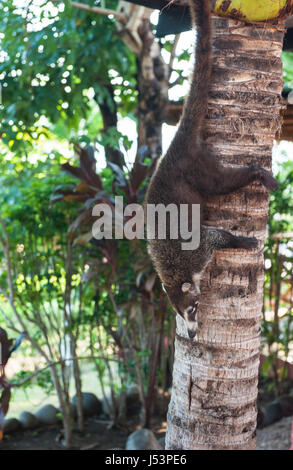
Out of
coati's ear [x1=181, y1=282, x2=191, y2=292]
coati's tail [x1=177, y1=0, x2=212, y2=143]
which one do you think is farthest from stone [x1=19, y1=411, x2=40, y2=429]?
coati's tail [x1=177, y1=0, x2=212, y2=143]

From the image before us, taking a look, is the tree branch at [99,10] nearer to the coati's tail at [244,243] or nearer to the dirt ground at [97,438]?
the coati's tail at [244,243]

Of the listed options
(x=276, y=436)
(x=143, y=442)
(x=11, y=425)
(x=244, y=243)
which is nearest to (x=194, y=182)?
(x=244, y=243)

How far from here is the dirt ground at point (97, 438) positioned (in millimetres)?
4609

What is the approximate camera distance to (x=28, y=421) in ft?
16.7

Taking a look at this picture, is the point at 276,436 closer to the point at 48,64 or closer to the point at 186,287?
the point at 186,287

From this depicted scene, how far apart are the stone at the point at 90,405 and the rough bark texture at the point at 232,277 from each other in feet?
11.5

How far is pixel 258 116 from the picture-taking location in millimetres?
2006

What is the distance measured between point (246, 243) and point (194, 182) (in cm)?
46

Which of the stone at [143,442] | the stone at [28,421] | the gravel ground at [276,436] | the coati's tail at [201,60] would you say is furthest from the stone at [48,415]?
the coati's tail at [201,60]

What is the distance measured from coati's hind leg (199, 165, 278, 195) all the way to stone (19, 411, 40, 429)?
399 cm

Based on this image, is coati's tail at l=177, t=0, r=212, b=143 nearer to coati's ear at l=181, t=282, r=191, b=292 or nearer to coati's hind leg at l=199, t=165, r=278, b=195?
coati's hind leg at l=199, t=165, r=278, b=195
